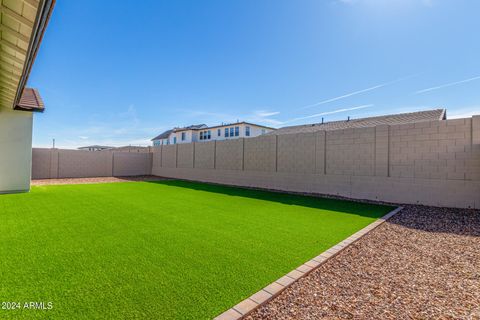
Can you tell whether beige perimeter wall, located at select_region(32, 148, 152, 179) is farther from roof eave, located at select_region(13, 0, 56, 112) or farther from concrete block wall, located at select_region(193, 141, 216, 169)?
roof eave, located at select_region(13, 0, 56, 112)

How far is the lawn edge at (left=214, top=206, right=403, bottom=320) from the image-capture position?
1864 millimetres

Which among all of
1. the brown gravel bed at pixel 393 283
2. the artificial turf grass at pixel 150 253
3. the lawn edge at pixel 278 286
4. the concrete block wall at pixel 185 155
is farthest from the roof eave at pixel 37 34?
the concrete block wall at pixel 185 155

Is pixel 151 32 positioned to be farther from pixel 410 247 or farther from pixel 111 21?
pixel 410 247

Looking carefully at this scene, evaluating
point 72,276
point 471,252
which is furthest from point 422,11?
point 72,276

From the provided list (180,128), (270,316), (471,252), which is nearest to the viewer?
(270,316)

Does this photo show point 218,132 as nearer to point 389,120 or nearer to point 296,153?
point 389,120

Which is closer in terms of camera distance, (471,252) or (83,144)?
(471,252)

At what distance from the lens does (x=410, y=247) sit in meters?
3.62

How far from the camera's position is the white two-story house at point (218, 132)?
26797 millimetres

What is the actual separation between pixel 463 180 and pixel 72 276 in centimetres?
919

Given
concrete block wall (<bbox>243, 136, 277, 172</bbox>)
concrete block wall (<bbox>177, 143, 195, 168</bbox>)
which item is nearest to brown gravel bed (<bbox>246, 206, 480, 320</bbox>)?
concrete block wall (<bbox>243, 136, 277, 172</bbox>)

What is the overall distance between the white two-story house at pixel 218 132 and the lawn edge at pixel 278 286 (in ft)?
75.9

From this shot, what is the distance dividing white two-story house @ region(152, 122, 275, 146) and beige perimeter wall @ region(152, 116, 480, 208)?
14.4 m

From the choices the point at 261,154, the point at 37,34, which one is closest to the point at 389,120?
the point at 261,154
